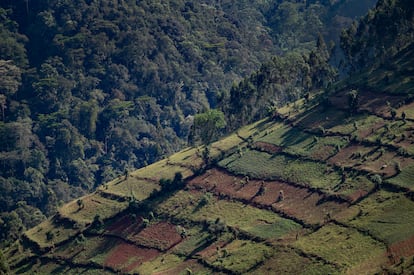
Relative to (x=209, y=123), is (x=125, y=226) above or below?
below

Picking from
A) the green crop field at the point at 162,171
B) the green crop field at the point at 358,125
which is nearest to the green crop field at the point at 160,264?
the green crop field at the point at 162,171

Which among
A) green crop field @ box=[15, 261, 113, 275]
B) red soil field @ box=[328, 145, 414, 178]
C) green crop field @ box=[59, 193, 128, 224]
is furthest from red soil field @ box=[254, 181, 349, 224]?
green crop field @ box=[15, 261, 113, 275]

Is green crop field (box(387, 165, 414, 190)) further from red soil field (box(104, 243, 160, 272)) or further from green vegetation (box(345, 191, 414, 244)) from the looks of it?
red soil field (box(104, 243, 160, 272))

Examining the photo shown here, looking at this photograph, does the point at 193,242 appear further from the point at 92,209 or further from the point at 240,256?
the point at 92,209

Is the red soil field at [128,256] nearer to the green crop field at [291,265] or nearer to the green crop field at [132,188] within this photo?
the green crop field at [132,188]

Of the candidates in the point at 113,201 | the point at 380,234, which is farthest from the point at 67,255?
the point at 380,234

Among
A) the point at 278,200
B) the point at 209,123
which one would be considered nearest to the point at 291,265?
the point at 278,200
